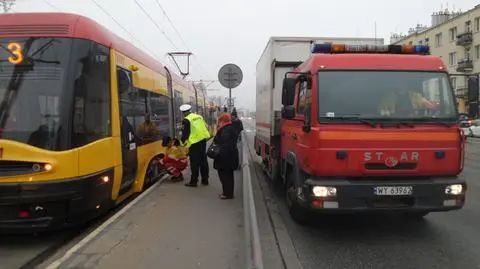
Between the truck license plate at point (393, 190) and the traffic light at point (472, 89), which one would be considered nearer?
the truck license plate at point (393, 190)

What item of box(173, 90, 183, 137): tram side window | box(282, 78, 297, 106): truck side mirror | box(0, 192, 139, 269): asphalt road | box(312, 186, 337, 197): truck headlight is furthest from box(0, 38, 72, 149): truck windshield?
box(173, 90, 183, 137): tram side window

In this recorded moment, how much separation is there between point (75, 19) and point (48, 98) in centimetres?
117

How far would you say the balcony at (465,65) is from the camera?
54906 mm

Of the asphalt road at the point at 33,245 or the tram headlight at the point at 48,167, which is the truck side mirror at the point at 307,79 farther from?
the asphalt road at the point at 33,245

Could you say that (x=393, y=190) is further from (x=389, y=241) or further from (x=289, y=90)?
(x=289, y=90)

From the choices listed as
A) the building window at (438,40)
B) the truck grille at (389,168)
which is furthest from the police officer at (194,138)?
the building window at (438,40)

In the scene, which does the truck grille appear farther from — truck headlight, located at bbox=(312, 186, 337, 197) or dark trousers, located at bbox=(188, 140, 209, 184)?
dark trousers, located at bbox=(188, 140, 209, 184)

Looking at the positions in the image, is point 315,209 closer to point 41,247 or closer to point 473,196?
point 41,247

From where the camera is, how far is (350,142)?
6.29 metres

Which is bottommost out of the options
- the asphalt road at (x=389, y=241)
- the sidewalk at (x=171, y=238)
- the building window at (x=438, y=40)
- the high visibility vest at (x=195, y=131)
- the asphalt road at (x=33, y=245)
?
the asphalt road at (x=389, y=241)

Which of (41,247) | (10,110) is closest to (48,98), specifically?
(10,110)

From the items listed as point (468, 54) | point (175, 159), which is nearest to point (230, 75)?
point (175, 159)

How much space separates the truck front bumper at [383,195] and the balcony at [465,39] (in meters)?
53.8

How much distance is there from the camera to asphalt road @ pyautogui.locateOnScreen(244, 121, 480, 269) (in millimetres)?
5895
